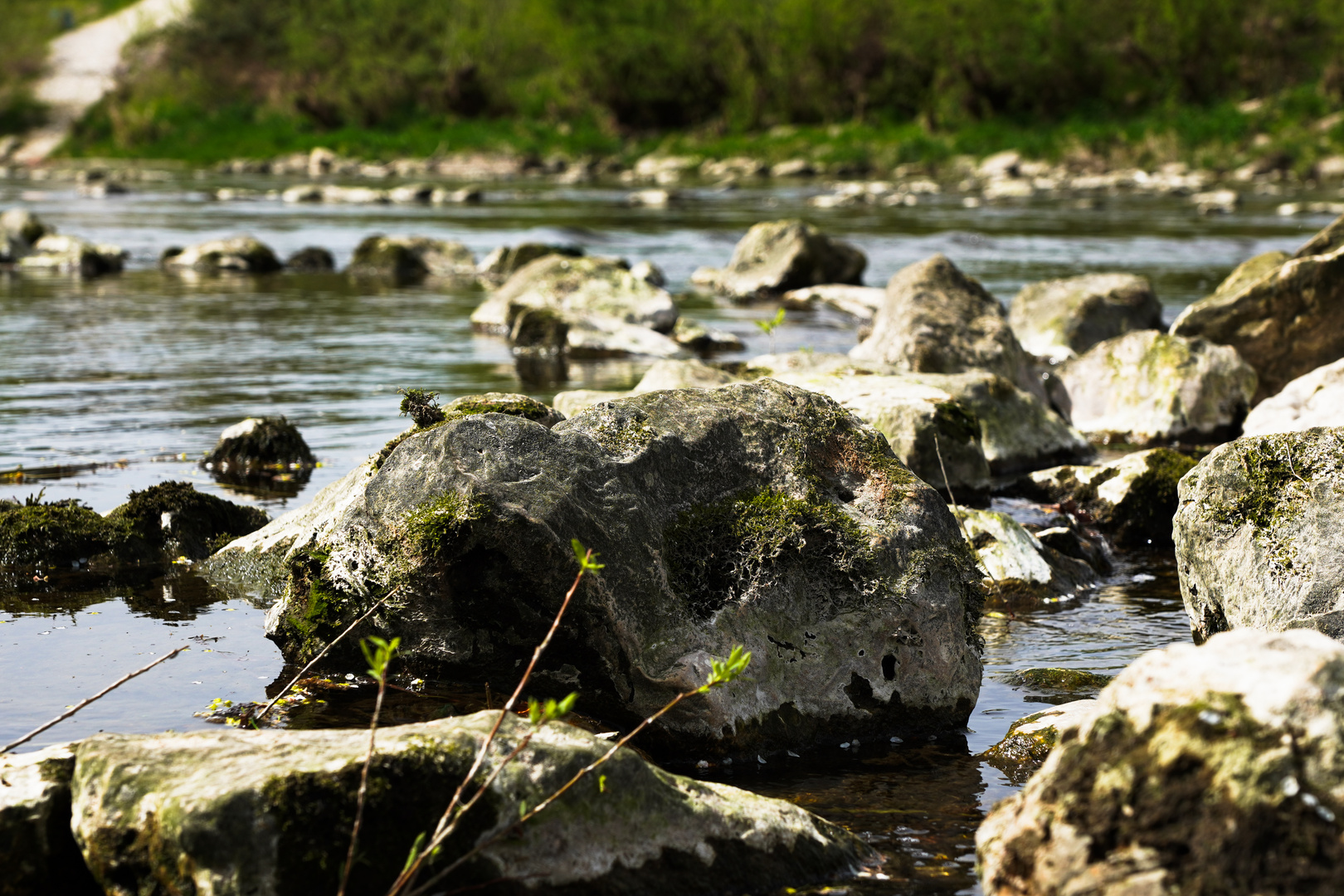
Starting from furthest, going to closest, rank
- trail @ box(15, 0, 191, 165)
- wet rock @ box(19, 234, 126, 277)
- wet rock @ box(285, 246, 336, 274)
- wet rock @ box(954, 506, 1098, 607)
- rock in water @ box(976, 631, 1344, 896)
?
trail @ box(15, 0, 191, 165) → wet rock @ box(285, 246, 336, 274) → wet rock @ box(19, 234, 126, 277) → wet rock @ box(954, 506, 1098, 607) → rock in water @ box(976, 631, 1344, 896)

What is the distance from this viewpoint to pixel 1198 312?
40.5ft

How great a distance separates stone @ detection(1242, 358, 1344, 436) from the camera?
27.5 ft

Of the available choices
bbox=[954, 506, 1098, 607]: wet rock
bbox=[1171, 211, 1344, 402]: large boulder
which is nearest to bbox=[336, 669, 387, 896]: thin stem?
bbox=[954, 506, 1098, 607]: wet rock

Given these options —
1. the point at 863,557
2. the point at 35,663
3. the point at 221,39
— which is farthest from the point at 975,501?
the point at 221,39

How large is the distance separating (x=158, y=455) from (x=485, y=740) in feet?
23.4

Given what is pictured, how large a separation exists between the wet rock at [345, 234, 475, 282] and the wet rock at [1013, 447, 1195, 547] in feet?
52.4

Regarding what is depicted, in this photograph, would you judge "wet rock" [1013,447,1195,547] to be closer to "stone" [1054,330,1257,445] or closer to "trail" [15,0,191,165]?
"stone" [1054,330,1257,445]

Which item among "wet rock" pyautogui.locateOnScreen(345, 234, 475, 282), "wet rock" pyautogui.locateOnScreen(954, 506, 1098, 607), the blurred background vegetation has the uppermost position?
the blurred background vegetation

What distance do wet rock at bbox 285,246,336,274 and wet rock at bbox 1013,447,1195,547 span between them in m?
17.9

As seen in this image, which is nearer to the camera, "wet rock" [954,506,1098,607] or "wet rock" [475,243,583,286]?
"wet rock" [954,506,1098,607]

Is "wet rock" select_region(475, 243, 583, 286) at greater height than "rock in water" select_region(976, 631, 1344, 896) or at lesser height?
greater

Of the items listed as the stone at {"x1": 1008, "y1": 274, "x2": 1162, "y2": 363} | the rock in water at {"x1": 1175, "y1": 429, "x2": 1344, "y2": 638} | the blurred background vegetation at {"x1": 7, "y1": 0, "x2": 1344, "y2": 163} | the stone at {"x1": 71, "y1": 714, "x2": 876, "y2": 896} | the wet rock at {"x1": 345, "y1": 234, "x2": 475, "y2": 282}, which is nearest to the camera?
the stone at {"x1": 71, "y1": 714, "x2": 876, "y2": 896}

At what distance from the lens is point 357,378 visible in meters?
13.7

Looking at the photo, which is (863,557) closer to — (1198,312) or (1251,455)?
(1251,455)
